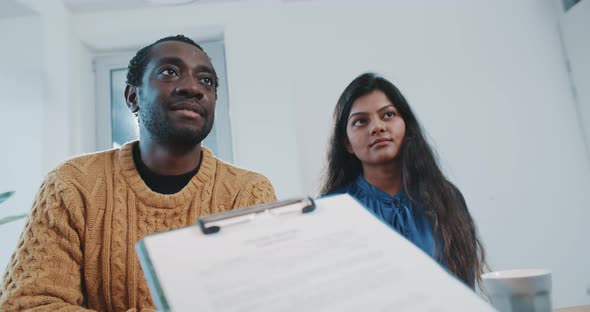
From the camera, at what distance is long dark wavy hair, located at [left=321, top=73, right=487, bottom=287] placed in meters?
1.10

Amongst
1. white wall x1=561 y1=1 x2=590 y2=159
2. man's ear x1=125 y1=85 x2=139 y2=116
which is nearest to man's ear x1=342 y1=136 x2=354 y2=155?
man's ear x1=125 y1=85 x2=139 y2=116

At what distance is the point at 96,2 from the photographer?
6.79ft

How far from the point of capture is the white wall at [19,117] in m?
1.81

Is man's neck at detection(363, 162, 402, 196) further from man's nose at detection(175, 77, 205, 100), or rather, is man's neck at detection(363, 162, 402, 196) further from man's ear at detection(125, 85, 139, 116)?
man's ear at detection(125, 85, 139, 116)

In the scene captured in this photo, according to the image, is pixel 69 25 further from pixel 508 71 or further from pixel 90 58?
pixel 508 71

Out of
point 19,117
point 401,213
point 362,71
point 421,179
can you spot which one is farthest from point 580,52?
point 19,117

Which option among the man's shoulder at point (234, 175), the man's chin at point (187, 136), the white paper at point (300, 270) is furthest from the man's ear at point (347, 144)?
the white paper at point (300, 270)

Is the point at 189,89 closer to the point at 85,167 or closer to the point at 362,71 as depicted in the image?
the point at 85,167

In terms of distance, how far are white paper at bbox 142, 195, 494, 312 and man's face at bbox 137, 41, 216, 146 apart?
540 millimetres

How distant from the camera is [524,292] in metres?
0.41

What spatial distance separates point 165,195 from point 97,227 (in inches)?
5.5

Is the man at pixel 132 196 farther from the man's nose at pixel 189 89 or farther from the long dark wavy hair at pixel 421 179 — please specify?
the long dark wavy hair at pixel 421 179

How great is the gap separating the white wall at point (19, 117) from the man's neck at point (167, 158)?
1.22 meters

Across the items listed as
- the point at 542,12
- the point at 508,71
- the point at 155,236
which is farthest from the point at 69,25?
the point at 542,12
